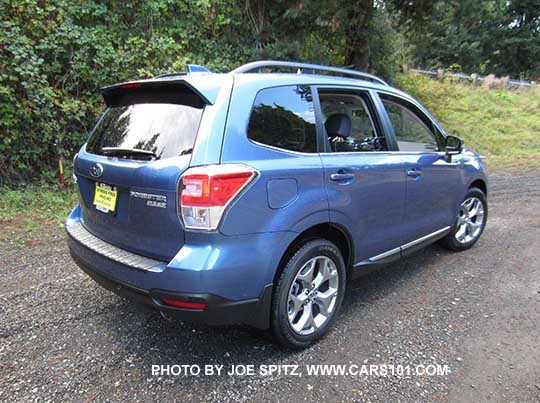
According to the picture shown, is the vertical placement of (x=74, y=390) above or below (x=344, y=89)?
below

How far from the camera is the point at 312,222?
7.97ft

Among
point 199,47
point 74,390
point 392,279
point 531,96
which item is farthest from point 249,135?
point 531,96

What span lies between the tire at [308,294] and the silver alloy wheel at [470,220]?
2.15 metres

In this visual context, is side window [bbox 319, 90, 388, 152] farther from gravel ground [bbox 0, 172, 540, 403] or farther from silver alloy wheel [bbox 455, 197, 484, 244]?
silver alloy wheel [bbox 455, 197, 484, 244]

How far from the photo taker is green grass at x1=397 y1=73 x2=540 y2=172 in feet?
36.8

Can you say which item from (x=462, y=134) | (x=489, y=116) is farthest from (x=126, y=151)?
(x=489, y=116)

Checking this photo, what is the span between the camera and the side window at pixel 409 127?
3348 mm

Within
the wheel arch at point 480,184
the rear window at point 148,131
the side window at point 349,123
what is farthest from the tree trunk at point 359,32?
the rear window at point 148,131

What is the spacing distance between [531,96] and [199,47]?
1581cm

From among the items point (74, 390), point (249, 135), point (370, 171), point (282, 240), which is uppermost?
point (249, 135)

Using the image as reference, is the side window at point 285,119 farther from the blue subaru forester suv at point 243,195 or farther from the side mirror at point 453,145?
the side mirror at point 453,145

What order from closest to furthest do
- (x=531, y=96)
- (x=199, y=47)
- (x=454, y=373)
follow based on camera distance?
(x=454, y=373) < (x=199, y=47) < (x=531, y=96)

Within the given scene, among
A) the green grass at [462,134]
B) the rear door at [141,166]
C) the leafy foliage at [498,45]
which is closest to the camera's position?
the rear door at [141,166]

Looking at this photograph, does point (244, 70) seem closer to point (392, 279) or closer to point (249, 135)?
point (249, 135)
